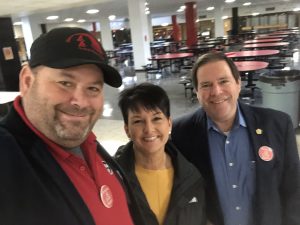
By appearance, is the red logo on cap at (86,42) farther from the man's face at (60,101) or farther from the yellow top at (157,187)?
the yellow top at (157,187)

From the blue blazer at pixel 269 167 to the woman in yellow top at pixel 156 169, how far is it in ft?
0.45

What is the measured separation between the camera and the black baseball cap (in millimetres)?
Result: 1029

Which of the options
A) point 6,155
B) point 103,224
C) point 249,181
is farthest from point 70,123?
point 249,181

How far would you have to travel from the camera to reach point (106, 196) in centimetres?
115

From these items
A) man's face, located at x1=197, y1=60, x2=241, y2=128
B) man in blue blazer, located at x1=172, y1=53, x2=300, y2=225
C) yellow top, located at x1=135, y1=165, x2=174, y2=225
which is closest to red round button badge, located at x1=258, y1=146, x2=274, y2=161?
man in blue blazer, located at x1=172, y1=53, x2=300, y2=225

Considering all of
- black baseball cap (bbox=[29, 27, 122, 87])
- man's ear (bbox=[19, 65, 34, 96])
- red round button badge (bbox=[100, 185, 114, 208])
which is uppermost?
black baseball cap (bbox=[29, 27, 122, 87])

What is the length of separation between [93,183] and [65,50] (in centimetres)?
48

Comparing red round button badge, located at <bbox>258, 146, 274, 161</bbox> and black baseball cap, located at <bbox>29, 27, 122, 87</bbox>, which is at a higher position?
black baseball cap, located at <bbox>29, 27, 122, 87</bbox>

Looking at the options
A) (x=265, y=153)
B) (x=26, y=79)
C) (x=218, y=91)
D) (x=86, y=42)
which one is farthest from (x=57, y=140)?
(x=265, y=153)

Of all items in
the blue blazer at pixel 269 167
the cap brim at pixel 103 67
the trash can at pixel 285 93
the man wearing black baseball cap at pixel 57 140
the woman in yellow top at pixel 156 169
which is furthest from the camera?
the trash can at pixel 285 93

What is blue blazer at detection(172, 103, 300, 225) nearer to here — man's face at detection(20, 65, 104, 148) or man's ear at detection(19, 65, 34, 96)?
man's face at detection(20, 65, 104, 148)

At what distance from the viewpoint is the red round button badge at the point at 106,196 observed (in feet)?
3.67

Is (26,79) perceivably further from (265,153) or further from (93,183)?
(265,153)

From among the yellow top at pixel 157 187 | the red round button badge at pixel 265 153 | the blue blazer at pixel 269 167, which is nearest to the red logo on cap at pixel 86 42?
the yellow top at pixel 157 187
